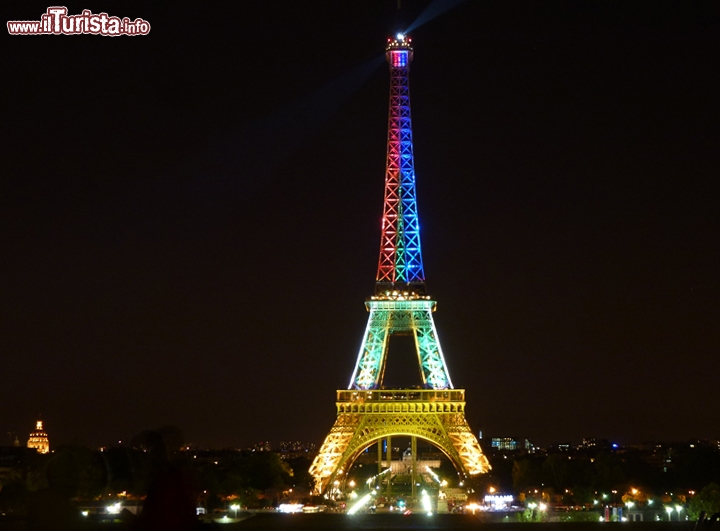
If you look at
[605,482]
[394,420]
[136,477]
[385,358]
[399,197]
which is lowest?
[136,477]

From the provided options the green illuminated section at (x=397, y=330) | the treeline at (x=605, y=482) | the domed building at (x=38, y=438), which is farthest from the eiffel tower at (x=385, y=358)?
the domed building at (x=38, y=438)

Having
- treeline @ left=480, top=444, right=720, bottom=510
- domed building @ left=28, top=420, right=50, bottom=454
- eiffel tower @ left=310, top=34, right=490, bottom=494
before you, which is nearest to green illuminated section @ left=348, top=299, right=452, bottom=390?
eiffel tower @ left=310, top=34, right=490, bottom=494

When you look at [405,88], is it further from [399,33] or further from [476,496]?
[476,496]

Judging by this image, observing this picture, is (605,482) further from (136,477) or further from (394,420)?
(136,477)

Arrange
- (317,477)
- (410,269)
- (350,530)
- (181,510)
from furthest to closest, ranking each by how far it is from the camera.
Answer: (410,269)
(317,477)
(350,530)
(181,510)

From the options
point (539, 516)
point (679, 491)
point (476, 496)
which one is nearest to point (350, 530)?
point (539, 516)

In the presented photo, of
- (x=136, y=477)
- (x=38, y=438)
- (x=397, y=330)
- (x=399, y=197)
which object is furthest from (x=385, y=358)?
(x=38, y=438)

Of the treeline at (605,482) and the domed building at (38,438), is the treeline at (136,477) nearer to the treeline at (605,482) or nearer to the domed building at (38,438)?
the treeline at (605,482)
